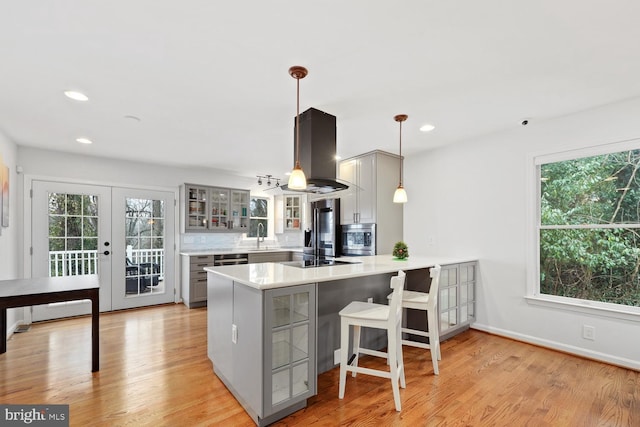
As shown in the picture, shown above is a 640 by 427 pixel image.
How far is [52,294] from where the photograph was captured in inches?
99.2

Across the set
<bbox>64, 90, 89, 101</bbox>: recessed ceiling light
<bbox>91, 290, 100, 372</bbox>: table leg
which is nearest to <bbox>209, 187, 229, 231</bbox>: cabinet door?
<bbox>91, 290, 100, 372</bbox>: table leg

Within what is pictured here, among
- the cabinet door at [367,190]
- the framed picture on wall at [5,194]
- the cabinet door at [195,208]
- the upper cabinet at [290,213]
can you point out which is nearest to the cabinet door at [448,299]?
the cabinet door at [367,190]

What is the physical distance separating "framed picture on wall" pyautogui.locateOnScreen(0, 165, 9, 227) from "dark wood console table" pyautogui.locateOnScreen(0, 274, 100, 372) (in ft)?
3.11

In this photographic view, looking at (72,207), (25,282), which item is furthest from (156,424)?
(72,207)

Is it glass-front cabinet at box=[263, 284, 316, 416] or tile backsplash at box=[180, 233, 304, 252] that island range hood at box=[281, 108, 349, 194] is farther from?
tile backsplash at box=[180, 233, 304, 252]

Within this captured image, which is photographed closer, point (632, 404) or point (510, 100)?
point (632, 404)

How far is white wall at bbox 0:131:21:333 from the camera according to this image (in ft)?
11.4

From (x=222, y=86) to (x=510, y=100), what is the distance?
2.50 m

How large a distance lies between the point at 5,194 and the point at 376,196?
176 inches

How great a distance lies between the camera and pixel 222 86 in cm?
244

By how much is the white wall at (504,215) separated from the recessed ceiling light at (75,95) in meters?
3.92

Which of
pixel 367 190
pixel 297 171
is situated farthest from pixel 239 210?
pixel 297 171

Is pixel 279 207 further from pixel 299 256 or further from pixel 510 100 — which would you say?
pixel 510 100

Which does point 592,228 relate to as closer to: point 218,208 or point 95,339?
point 95,339
